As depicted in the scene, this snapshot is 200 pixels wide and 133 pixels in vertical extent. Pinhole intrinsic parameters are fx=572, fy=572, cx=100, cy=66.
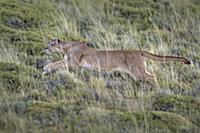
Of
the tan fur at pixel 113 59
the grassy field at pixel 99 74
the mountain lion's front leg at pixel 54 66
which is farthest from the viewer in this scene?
the mountain lion's front leg at pixel 54 66

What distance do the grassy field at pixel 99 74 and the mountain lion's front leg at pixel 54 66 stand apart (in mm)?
139

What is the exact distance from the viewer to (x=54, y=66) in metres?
10.2

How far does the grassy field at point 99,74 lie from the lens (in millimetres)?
7484

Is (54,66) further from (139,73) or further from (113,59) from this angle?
(139,73)

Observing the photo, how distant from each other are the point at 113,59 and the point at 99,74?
386 mm

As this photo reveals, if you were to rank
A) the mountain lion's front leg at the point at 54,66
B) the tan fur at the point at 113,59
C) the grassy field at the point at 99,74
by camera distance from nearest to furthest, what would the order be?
1. the grassy field at the point at 99,74
2. the tan fur at the point at 113,59
3. the mountain lion's front leg at the point at 54,66

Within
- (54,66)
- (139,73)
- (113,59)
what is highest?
(113,59)

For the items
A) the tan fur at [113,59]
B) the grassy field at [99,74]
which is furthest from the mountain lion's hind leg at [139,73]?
the grassy field at [99,74]

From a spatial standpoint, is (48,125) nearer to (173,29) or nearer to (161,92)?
(161,92)

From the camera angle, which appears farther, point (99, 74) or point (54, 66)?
point (54, 66)

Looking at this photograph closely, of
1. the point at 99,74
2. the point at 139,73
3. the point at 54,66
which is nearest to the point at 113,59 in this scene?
the point at 99,74

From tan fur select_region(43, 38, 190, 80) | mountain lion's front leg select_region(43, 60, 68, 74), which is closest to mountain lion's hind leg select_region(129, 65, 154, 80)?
tan fur select_region(43, 38, 190, 80)

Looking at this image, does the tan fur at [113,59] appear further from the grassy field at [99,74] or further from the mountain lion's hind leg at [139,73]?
the grassy field at [99,74]

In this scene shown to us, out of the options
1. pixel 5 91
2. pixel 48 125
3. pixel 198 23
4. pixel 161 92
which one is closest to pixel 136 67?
pixel 161 92
